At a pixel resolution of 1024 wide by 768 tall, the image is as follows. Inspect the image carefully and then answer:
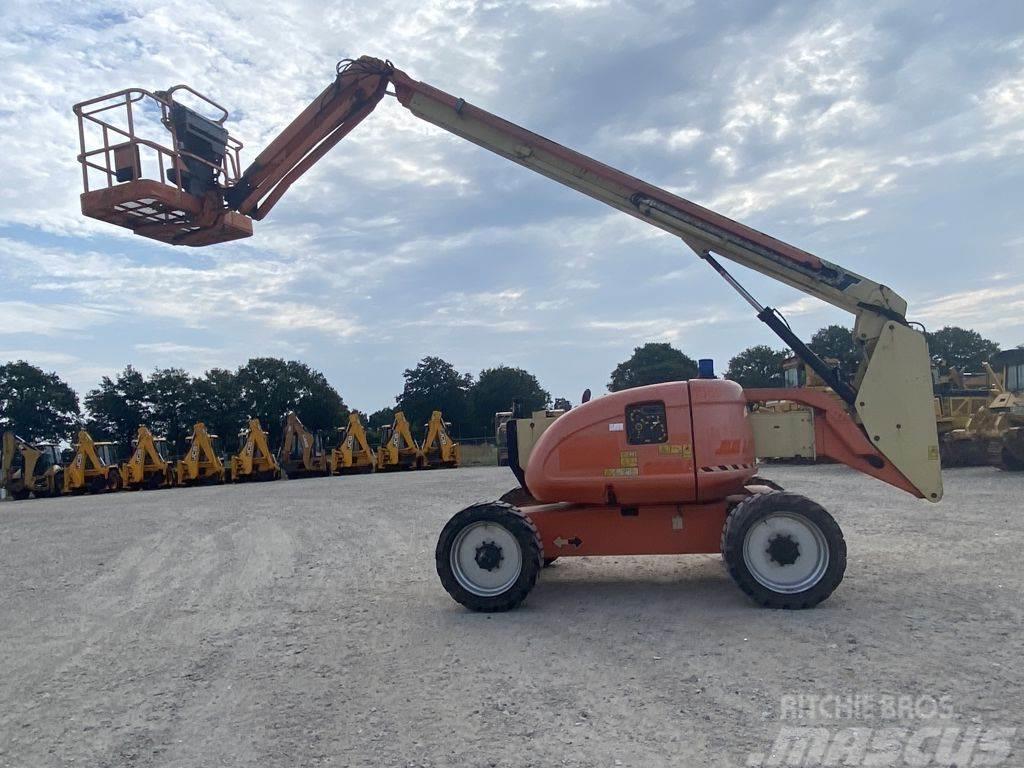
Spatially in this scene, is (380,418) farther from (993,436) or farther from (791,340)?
(791,340)

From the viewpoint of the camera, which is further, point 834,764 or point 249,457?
point 249,457

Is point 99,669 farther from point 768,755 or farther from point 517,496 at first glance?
point 768,755

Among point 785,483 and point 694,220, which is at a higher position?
point 694,220

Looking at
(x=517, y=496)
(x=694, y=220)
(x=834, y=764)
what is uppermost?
(x=694, y=220)

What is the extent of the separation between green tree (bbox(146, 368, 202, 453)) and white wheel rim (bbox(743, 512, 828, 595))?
228 feet

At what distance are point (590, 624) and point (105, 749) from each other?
3.96m

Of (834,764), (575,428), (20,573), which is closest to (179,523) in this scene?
(20,573)

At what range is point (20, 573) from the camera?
477 inches

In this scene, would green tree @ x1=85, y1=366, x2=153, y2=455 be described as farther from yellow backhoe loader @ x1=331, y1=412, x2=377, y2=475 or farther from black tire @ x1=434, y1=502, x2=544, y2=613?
black tire @ x1=434, y1=502, x2=544, y2=613

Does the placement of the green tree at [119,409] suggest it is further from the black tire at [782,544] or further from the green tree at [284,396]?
the black tire at [782,544]

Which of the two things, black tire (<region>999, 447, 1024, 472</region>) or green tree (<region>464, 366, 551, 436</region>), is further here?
green tree (<region>464, 366, 551, 436</region>)

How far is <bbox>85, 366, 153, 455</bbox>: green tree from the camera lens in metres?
70.5

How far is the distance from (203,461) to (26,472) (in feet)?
25.4

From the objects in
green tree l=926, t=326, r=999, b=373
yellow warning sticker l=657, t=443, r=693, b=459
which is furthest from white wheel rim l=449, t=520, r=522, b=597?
green tree l=926, t=326, r=999, b=373
